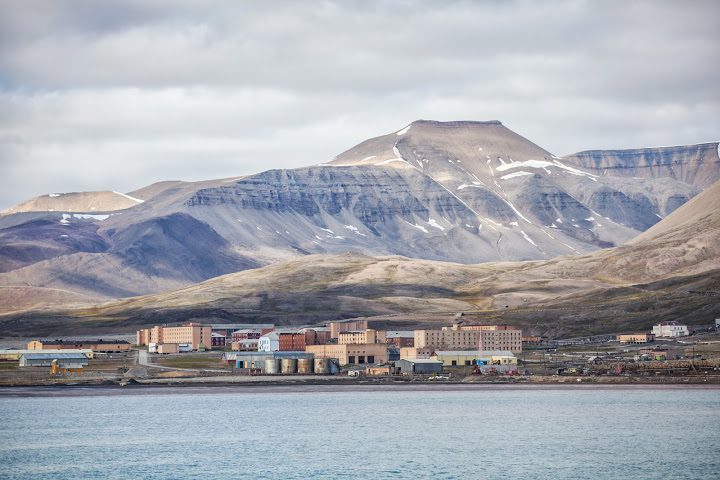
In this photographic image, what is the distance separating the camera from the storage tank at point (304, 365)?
566ft

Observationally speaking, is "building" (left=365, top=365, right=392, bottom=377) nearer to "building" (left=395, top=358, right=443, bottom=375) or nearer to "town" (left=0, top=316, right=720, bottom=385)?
"town" (left=0, top=316, right=720, bottom=385)

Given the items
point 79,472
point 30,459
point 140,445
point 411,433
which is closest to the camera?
point 79,472

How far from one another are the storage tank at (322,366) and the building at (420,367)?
10.5 meters

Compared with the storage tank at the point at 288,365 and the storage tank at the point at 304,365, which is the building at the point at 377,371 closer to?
the storage tank at the point at 304,365

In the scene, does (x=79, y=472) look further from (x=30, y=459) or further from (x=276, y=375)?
(x=276, y=375)

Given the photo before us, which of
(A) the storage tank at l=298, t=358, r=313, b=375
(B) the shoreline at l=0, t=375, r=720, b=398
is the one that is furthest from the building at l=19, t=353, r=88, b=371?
(A) the storage tank at l=298, t=358, r=313, b=375

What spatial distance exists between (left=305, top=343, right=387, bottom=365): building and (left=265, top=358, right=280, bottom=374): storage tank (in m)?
9.58

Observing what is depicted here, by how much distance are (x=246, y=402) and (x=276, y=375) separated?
39160 mm

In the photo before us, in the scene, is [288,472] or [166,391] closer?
[288,472]

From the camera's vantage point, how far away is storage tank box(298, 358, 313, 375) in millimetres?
172500

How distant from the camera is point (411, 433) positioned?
99438mm

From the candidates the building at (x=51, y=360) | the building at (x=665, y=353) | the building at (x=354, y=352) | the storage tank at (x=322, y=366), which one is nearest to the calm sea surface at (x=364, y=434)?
the storage tank at (x=322, y=366)

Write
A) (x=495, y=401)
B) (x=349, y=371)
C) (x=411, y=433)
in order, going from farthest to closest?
(x=349, y=371) → (x=495, y=401) → (x=411, y=433)

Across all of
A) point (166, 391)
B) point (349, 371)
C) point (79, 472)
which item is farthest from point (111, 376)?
point (79, 472)
